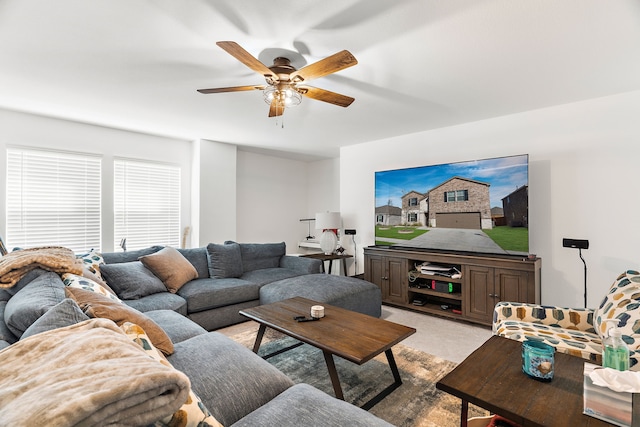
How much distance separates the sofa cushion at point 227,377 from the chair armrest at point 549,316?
176 cm

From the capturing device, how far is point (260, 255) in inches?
168

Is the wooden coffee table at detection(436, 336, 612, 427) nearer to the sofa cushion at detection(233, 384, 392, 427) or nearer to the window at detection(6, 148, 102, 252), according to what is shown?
the sofa cushion at detection(233, 384, 392, 427)

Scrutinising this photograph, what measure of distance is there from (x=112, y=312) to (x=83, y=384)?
91 cm

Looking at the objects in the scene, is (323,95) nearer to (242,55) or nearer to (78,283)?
(242,55)

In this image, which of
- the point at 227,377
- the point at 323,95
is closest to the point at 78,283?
the point at 227,377

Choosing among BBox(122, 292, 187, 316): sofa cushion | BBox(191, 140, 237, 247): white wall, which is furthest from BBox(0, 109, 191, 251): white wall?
BBox(122, 292, 187, 316): sofa cushion

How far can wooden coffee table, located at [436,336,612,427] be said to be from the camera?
1137 millimetres

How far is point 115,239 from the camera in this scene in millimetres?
4203

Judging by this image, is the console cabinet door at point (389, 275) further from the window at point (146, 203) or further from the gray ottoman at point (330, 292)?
the window at point (146, 203)

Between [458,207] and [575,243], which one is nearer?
[575,243]

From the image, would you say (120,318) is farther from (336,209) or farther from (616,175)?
(336,209)

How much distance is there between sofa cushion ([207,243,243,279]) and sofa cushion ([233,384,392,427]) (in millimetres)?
2635

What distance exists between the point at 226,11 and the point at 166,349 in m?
1.95

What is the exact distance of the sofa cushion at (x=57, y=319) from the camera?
39.0 inches
